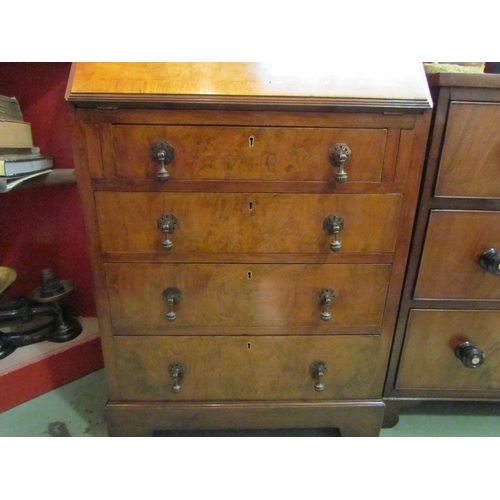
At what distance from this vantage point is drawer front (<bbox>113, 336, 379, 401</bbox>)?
85cm

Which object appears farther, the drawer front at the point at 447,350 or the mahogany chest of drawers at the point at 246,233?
the drawer front at the point at 447,350

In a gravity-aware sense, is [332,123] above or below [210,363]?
above

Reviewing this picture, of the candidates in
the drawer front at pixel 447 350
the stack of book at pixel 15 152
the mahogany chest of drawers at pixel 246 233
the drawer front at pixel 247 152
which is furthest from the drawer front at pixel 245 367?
the stack of book at pixel 15 152

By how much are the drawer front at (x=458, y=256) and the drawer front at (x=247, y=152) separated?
9.4 inches

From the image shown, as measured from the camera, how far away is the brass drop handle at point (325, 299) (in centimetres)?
79

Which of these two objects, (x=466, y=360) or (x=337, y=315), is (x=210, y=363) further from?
(x=466, y=360)

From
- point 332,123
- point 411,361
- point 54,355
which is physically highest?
point 332,123

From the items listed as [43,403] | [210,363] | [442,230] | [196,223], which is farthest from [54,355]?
[442,230]

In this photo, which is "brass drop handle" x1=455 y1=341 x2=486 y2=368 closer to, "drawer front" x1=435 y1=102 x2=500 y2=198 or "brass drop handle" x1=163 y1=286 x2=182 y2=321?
"drawer front" x1=435 y1=102 x2=500 y2=198

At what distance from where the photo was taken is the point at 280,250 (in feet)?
2.54

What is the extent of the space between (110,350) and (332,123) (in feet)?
2.57

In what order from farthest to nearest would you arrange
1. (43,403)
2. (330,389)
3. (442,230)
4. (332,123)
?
(43,403) < (330,389) < (442,230) < (332,123)

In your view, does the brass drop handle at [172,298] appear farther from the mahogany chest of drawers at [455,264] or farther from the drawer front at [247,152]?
the mahogany chest of drawers at [455,264]

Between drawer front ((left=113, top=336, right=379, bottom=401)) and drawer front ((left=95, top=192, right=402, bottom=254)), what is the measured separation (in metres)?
0.26
